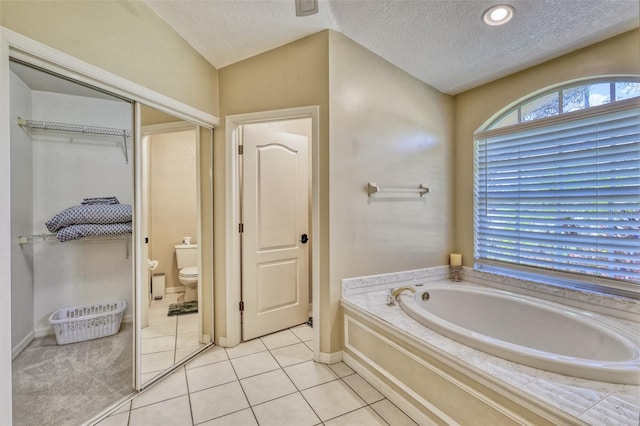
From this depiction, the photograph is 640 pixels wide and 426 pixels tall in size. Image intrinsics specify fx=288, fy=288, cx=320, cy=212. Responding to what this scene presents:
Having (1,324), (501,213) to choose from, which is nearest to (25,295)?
(1,324)

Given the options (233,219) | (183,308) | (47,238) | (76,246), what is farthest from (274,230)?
(47,238)

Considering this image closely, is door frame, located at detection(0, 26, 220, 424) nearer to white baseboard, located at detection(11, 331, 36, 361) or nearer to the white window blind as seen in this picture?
white baseboard, located at detection(11, 331, 36, 361)

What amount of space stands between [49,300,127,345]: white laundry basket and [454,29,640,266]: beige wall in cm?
293

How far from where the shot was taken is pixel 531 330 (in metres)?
2.01

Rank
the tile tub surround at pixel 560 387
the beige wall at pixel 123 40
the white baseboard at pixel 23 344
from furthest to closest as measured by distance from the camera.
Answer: the white baseboard at pixel 23 344 < the beige wall at pixel 123 40 < the tile tub surround at pixel 560 387

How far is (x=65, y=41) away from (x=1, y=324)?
134 centimetres

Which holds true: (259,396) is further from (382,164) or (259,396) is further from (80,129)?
(80,129)

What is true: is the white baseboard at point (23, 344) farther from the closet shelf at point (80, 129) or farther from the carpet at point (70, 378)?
the closet shelf at point (80, 129)

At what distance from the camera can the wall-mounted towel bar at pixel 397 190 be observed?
7.55ft

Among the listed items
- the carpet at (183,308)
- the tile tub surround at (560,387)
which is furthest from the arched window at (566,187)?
the carpet at (183,308)

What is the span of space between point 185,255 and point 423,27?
3.02 m

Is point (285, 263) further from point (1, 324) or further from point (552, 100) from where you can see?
point (552, 100)

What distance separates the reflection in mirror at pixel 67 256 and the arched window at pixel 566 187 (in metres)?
2.89

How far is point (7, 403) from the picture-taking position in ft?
4.07
